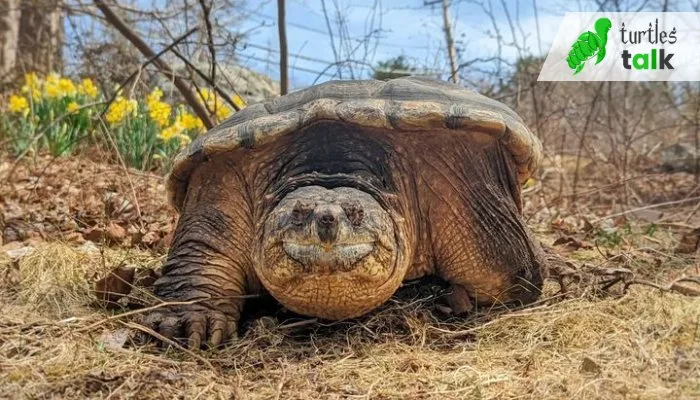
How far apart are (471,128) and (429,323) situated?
78 centimetres

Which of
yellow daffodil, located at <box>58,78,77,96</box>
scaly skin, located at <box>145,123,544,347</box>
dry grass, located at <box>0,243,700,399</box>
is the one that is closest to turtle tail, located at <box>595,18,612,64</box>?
scaly skin, located at <box>145,123,544,347</box>

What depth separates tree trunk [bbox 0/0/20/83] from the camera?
364 inches

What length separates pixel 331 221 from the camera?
6.61 ft

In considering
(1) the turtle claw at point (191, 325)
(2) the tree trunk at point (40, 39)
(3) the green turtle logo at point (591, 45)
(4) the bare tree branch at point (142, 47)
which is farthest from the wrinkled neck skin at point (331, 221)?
(2) the tree trunk at point (40, 39)

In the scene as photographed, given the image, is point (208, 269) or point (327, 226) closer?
point (327, 226)

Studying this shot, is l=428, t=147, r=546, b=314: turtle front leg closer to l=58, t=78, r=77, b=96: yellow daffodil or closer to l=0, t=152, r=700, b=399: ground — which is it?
l=0, t=152, r=700, b=399: ground

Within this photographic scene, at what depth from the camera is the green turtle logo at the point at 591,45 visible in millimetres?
6387

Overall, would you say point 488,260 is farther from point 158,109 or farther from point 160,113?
point 160,113

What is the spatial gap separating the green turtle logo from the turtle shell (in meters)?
3.97

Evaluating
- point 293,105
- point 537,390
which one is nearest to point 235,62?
point 293,105

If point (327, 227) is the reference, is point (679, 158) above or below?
below

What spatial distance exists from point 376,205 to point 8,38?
8.88m

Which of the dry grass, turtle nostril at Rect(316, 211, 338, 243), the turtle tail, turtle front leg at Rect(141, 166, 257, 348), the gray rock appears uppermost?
the turtle tail

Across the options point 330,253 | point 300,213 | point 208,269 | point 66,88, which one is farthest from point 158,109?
point 330,253
